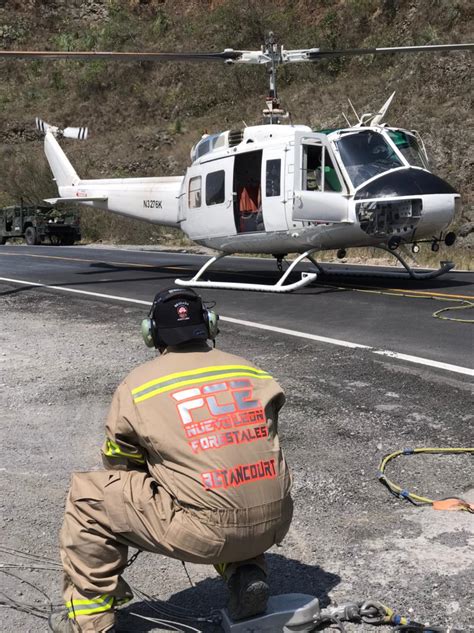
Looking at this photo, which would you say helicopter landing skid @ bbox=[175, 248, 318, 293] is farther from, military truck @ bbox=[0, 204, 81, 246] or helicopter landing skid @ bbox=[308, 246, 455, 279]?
military truck @ bbox=[0, 204, 81, 246]

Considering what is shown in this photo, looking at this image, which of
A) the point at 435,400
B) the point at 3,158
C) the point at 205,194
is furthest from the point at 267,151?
the point at 3,158

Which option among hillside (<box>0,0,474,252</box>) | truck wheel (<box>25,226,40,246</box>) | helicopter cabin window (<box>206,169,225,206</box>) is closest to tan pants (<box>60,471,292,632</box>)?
helicopter cabin window (<box>206,169,225,206</box>)

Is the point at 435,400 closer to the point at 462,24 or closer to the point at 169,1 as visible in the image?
the point at 462,24

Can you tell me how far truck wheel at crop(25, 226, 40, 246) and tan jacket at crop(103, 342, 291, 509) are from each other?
3534cm

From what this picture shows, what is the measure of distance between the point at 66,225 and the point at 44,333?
1073 inches

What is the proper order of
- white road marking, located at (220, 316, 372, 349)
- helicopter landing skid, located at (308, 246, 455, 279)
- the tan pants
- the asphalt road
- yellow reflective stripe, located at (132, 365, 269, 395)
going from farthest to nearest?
helicopter landing skid, located at (308, 246, 455, 279) → the asphalt road → white road marking, located at (220, 316, 372, 349) → yellow reflective stripe, located at (132, 365, 269, 395) → the tan pants

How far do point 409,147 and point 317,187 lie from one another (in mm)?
1724

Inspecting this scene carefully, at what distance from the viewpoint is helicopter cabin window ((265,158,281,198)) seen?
13.5 meters

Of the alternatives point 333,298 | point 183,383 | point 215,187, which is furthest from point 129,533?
point 215,187

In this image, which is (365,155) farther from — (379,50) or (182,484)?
(182,484)

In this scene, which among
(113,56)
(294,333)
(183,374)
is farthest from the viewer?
(113,56)

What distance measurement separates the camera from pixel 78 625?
3430 mm

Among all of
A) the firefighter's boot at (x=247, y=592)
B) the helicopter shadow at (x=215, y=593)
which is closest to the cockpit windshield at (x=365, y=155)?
the helicopter shadow at (x=215, y=593)

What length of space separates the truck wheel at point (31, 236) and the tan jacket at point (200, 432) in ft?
116
